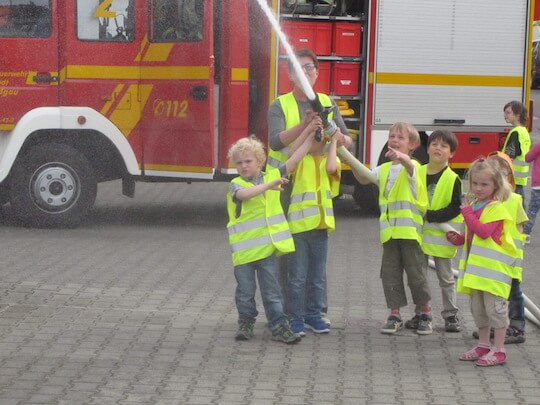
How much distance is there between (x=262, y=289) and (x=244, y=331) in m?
0.27

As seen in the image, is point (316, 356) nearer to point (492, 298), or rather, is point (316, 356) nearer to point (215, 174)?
point (492, 298)

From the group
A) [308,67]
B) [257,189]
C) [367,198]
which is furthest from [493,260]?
[367,198]

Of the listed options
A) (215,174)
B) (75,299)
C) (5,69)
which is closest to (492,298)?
(75,299)

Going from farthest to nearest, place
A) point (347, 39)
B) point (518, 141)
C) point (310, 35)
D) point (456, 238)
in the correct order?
point (347, 39) < point (310, 35) < point (518, 141) < point (456, 238)

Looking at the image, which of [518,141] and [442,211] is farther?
[518,141]

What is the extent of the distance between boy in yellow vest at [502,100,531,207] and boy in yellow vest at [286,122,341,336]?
447cm

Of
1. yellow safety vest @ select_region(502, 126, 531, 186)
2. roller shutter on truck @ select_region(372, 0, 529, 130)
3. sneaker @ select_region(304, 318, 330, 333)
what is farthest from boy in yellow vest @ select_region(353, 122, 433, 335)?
roller shutter on truck @ select_region(372, 0, 529, 130)

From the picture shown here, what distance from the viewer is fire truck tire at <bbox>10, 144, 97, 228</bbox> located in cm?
1315

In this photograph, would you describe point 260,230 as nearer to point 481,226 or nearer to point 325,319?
point 325,319

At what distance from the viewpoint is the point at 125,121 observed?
1325 cm

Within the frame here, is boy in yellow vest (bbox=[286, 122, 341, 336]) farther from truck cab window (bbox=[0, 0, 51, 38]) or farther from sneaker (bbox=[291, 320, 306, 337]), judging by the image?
truck cab window (bbox=[0, 0, 51, 38])

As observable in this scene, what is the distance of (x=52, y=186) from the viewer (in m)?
13.2

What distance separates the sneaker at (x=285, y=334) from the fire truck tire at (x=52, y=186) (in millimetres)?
5782

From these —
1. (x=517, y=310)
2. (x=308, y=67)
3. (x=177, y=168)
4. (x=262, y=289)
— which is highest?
(x=308, y=67)
